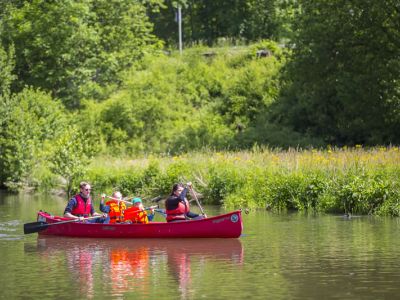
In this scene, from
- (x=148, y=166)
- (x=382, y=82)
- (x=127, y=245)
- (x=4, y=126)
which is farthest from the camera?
(x=4, y=126)

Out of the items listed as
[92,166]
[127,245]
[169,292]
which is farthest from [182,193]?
[92,166]

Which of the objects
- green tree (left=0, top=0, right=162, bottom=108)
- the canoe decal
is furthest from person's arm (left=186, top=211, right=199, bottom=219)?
green tree (left=0, top=0, right=162, bottom=108)

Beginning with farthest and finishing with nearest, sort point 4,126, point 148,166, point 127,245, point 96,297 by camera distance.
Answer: point 4,126, point 148,166, point 127,245, point 96,297

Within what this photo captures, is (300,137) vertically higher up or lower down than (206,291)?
higher up

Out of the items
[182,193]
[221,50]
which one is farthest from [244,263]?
[221,50]

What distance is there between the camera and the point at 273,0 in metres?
62.3

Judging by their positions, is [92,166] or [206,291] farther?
[92,166]

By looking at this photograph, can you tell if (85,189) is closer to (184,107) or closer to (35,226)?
(35,226)

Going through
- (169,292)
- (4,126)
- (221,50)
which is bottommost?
(169,292)

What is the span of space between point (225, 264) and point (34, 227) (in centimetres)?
779

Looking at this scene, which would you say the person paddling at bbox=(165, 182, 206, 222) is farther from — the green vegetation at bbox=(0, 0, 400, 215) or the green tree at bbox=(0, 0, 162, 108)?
the green tree at bbox=(0, 0, 162, 108)

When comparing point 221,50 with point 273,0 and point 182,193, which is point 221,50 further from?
point 182,193

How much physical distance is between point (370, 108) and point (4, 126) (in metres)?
17.3

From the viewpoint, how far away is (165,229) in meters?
24.8
